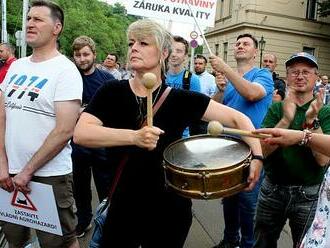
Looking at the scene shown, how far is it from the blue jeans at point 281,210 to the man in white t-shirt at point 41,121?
1292 millimetres

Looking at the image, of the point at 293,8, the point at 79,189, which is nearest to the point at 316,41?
the point at 293,8

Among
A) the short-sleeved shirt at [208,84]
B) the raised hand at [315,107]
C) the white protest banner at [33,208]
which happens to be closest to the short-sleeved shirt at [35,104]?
the white protest banner at [33,208]

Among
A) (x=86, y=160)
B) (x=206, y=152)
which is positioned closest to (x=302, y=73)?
(x=206, y=152)

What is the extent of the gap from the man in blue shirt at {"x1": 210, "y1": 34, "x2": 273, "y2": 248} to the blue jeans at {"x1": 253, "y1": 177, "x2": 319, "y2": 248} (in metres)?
0.46

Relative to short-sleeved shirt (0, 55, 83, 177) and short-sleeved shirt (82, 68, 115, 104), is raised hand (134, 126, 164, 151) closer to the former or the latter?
short-sleeved shirt (0, 55, 83, 177)

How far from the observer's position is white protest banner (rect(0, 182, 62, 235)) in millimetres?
2701

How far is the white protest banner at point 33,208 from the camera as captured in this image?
270 centimetres

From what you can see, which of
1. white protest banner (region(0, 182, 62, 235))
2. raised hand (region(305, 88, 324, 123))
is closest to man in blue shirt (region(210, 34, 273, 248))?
raised hand (region(305, 88, 324, 123))

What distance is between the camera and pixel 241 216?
3.71 m

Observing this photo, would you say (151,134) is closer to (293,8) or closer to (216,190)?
(216,190)

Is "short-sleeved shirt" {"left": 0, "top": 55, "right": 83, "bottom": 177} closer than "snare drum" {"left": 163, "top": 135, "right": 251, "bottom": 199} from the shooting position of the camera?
No

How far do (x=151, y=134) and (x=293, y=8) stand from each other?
31.3m

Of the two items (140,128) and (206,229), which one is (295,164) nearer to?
(140,128)

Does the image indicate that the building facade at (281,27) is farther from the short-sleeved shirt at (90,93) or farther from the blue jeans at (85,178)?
the blue jeans at (85,178)
